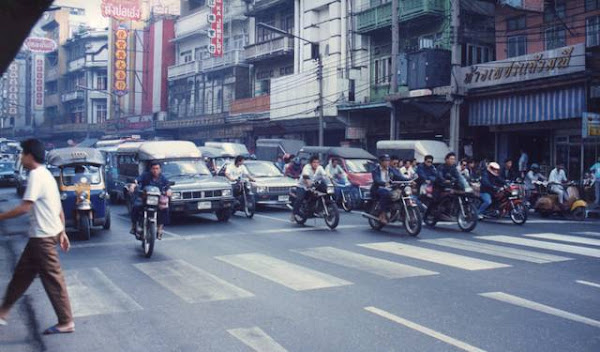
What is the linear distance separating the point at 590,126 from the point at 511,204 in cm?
530

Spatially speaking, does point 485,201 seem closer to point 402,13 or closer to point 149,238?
point 149,238

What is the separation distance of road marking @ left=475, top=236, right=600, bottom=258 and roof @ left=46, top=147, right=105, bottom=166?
8712 mm

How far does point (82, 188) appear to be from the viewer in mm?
13000

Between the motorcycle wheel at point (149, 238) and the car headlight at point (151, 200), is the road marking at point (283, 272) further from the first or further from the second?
the car headlight at point (151, 200)

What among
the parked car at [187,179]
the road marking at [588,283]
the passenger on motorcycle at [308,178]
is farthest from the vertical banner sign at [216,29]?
the road marking at [588,283]

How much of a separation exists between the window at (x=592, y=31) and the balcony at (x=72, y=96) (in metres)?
61.7

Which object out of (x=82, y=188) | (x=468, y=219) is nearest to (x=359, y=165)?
(x=468, y=219)

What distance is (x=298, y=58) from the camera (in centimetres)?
3650

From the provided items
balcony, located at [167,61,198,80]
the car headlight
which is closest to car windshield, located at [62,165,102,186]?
the car headlight

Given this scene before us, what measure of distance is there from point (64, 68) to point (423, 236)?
241 feet

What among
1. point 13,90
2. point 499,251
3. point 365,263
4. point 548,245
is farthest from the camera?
point 13,90

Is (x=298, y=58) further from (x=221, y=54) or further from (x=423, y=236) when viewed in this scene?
(x=423, y=236)

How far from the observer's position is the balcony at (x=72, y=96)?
7219 centimetres

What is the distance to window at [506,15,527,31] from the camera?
80.6 feet
